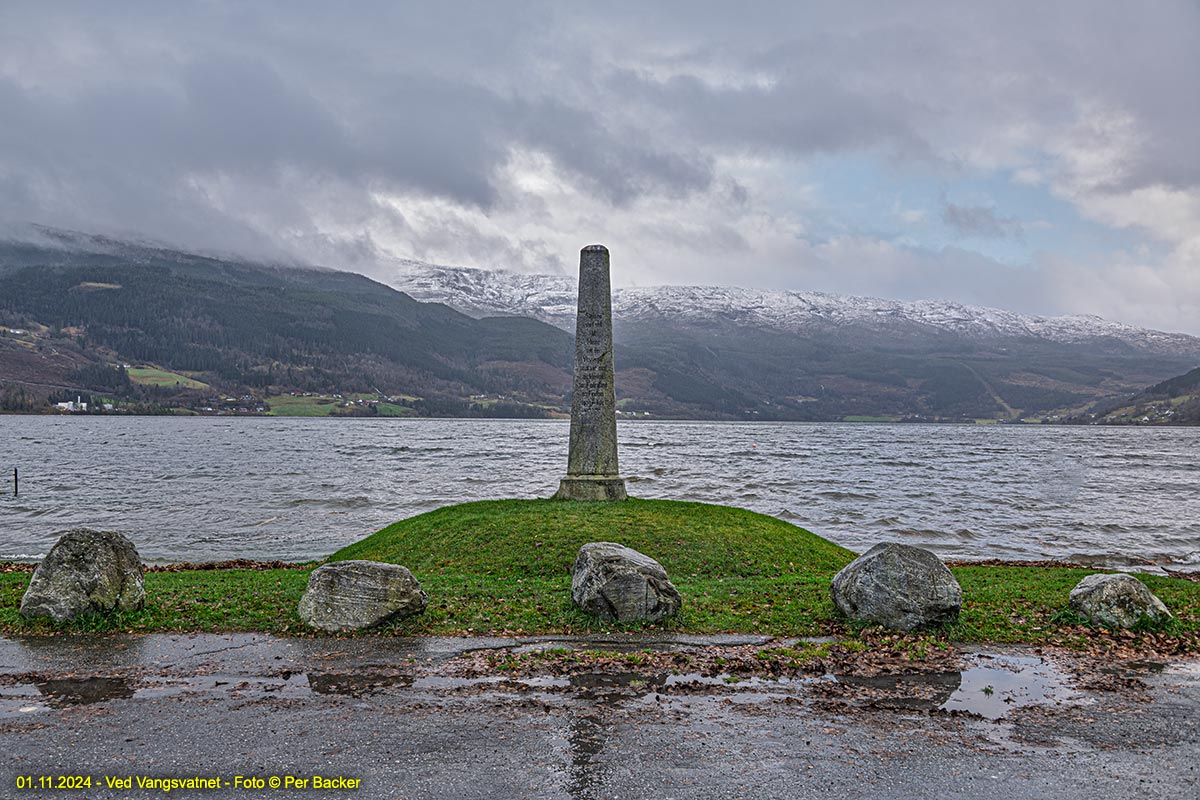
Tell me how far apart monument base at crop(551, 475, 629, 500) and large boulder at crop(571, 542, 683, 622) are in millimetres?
13946

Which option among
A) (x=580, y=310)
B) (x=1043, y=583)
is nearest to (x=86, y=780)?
(x=1043, y=583)

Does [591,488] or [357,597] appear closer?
[357,597]

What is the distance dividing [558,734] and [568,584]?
9.90 m

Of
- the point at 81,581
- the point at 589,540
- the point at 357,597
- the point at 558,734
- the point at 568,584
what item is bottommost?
the point at 568,584

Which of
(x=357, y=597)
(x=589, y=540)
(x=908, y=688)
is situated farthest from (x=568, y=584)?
(x=908, y=688)

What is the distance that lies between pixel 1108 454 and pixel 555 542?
129704 mm

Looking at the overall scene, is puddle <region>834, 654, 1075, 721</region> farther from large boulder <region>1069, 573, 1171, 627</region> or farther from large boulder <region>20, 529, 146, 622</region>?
large boulder <region>20, 529, 146, 622</region>

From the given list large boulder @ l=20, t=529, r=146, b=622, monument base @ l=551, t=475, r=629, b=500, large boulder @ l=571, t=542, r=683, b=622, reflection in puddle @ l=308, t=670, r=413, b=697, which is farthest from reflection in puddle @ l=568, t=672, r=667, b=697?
monument base @ l=551, t=475, r=629, b=500

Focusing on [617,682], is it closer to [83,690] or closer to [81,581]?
[83,690]

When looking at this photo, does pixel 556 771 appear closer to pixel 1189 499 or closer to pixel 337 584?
pixel 337 584

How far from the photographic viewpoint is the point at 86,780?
27.6 feet

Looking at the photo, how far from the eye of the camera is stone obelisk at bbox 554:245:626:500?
30.0 m

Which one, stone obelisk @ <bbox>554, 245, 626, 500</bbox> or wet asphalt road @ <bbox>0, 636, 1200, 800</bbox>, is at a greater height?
stone obelisk @ <bbox>554, 245, 626, 500</bbox>

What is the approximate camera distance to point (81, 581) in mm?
15219
